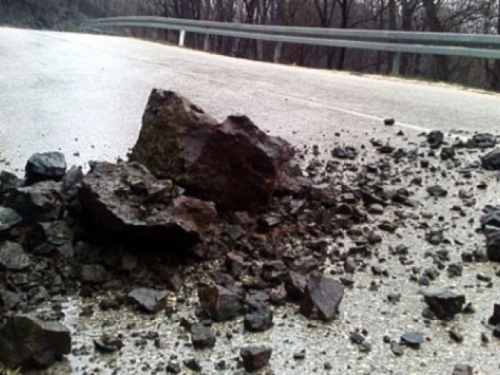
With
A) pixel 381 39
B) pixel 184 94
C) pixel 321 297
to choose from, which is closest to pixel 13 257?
pixel 321 297

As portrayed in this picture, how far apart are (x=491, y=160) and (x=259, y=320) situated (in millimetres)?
2391

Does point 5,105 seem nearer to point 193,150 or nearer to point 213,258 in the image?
point 193,150

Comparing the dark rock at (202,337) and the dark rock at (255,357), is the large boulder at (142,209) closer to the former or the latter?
the dark rock at (202,337)

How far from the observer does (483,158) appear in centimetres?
395

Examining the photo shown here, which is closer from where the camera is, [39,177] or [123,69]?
[39,177]

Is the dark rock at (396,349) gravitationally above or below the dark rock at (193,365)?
above

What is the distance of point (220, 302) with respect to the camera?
2281 millimetres

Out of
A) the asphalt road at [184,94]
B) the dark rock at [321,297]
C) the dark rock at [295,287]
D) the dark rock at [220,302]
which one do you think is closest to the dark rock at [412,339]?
the dark rock at [321,297]

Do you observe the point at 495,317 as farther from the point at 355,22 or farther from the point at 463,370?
the point at 355,22

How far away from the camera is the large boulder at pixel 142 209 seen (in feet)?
8.37

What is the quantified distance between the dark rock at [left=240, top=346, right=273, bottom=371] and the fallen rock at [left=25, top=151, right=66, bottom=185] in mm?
1746

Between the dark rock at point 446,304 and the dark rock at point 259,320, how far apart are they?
0.66 meters

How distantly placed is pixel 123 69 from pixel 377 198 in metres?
5.98

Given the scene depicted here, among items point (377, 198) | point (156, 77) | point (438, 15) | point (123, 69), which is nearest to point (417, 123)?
point (377, 198)
